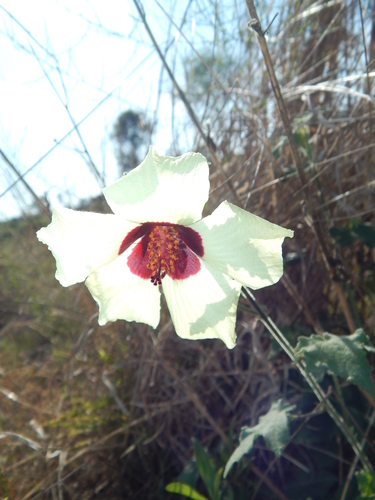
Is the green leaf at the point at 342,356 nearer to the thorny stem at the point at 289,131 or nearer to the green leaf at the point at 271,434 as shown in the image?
the green leaf at the point at 271,434

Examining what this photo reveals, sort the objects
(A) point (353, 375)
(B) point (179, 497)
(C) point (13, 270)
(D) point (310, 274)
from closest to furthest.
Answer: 1. (A) point (353, 375)
2. (B) point (179, 497)
3. (D) point (310, 274)
4. (C) point (13, 270)

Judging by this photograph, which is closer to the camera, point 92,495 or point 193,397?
point 193,397

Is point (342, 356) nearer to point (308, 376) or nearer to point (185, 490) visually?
point (308, 376)

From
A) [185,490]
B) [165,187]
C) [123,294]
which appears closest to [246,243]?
[165,187]

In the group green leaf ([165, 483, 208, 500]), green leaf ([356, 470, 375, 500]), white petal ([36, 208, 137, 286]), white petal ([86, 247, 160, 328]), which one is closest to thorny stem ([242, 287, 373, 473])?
green leaf ([356, 470, 375, 500])

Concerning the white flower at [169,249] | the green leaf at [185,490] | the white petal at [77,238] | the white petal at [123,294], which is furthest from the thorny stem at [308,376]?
the green leaf at [185,490]

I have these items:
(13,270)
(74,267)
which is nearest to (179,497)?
(74,267)

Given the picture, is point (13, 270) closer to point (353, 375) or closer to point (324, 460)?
point (324, 460)

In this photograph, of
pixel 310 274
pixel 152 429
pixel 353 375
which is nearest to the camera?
pixel 353 375
